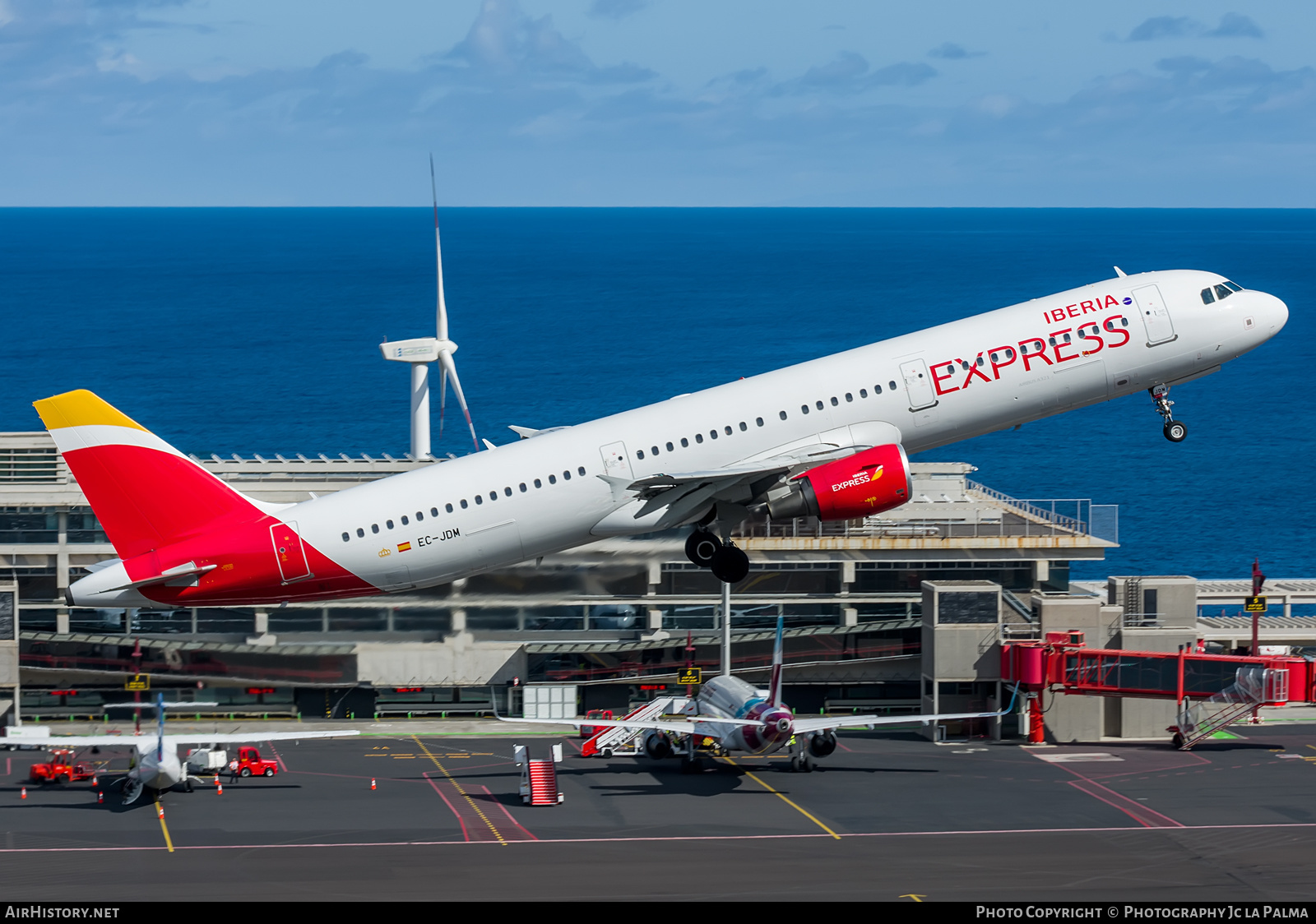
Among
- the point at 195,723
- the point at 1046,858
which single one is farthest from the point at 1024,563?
the point at 195,723

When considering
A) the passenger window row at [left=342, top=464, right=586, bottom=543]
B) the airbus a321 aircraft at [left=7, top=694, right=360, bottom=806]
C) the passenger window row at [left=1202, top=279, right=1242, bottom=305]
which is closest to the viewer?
the passenger window row at [left=342, top=464, right=586, bottom=543]

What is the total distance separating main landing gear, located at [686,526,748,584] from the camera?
59031mm

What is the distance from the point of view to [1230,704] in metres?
93.4

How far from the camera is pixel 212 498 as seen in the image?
188ft

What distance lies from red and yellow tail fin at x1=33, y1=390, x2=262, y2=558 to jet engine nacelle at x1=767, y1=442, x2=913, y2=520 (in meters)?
19.0

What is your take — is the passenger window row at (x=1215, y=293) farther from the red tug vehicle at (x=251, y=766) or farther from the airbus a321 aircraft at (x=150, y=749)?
the red tug vehicle at (x=251, y=766)

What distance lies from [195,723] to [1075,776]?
1932 inches

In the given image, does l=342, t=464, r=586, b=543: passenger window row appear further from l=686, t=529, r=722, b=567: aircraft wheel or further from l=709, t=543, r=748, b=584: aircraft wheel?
l=709, t=543, r=748, b=584: aircraft wheel

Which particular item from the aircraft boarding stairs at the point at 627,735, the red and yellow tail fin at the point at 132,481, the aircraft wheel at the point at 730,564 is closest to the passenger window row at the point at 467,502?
the red and yellow tail fin at the point at 132,481

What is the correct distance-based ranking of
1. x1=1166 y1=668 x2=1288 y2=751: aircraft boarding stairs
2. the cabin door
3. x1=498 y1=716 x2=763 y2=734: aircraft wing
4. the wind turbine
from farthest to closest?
the wind turbine, x1=1166 y1=668 x2=1288 y2=751: aircraft boarding stairs, x1=498 y1=716 x2=763 y2=734: aircraft wing, the cabin door

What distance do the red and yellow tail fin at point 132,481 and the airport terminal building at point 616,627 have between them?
30156 mm

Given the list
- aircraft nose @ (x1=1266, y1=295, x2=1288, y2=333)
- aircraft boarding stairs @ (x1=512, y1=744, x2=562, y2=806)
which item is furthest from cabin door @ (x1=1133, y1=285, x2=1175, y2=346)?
aircraft boarding stairs @ (x1=512, y1=744, x2=562, y2=806)

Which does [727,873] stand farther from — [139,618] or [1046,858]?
[139,618]

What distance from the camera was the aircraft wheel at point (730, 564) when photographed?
193ft
